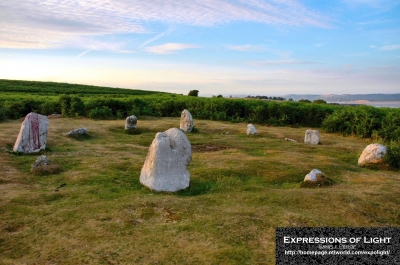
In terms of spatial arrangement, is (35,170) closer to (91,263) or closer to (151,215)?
(151,215)

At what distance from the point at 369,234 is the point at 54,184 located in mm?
8452

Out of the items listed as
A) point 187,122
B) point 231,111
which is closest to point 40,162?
point 187,122

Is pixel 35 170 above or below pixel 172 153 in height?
below

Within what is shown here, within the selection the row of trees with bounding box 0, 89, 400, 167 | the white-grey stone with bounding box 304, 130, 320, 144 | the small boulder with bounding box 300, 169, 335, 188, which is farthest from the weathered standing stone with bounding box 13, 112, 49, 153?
the white-grey stone with bounding box 304, 130, 320, 144

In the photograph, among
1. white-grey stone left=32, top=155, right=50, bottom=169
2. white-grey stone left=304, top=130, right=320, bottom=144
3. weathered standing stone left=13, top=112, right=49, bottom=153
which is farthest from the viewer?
white-grey stone left=304, top=130, right=320, bottom=144

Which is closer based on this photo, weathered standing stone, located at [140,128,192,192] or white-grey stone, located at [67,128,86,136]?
weathered standing stone, located at [140,128,192,192]

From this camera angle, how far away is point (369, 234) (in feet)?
22.2

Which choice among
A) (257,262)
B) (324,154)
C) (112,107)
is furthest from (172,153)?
(112,107)

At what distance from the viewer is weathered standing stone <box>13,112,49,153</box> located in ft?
46.6

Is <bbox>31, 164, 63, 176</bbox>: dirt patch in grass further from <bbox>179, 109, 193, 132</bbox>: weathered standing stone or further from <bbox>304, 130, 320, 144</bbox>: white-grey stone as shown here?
<bbox>304, 130, 320, 144</bbox>: white-grey stone

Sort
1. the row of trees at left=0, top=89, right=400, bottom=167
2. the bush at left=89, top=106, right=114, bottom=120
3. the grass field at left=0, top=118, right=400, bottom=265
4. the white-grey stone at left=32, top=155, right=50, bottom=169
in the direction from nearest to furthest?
the grass field at left=0, top=118, right=400, bottom=265 < the white-grey stone at left=32, top=155, right=50, bottom=169 < the row of trees at left=0, top=89, right=400, bottom=167 < the bush at left=89, top=106, right=114, bottom=120

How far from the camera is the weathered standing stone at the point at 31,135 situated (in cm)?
1420

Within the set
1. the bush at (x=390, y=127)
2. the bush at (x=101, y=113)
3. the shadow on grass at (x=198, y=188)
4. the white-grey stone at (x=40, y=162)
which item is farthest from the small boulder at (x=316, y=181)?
the bush at (x=101, y=113)

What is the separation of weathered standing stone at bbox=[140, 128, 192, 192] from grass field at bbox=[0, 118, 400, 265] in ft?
0.94
